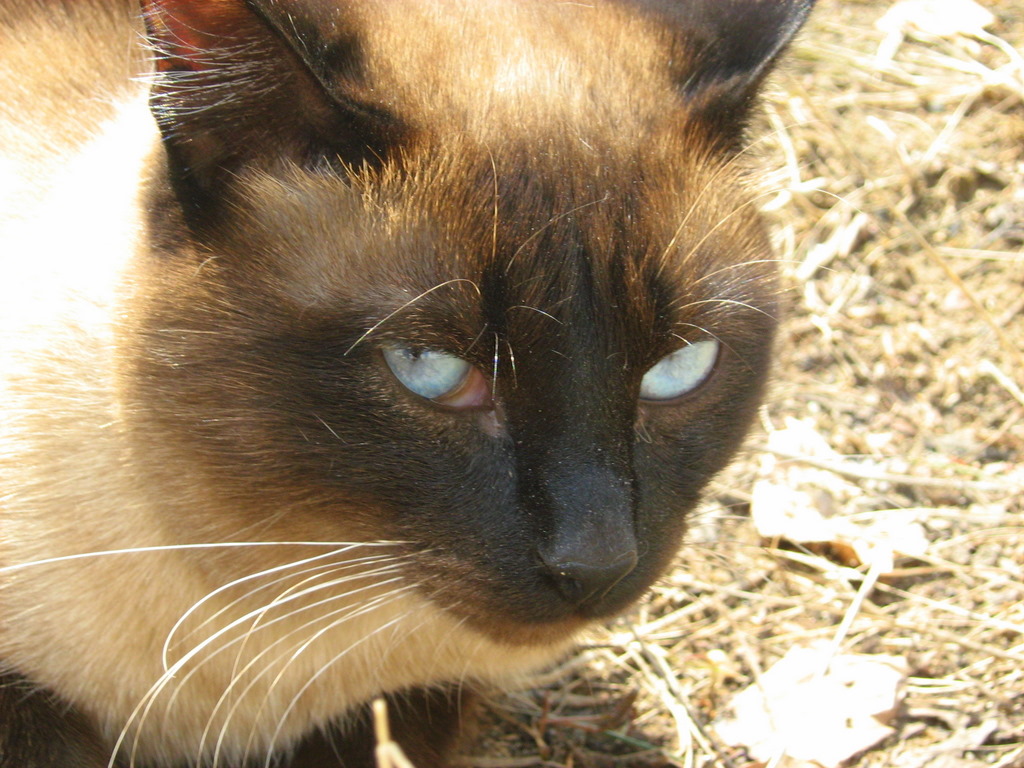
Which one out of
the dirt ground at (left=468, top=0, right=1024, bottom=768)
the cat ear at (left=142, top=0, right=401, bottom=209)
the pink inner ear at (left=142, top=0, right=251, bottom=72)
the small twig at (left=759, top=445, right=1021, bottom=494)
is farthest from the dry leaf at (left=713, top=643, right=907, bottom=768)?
the pink inner ear at (left=142, top=0, right=251, bottom=72)

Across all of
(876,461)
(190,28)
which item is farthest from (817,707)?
(190,28)

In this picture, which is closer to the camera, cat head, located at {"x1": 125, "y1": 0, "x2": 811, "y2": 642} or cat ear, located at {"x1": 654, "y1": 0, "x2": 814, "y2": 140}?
cat head, located at {"x1": 125, "y1": 0, "x2": 811, "y2": 642}

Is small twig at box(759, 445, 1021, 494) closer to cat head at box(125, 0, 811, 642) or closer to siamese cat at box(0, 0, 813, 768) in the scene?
siamese cat at box(0, 0, 813, 768)

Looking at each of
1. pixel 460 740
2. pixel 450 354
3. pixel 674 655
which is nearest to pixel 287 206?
pixel 450 354

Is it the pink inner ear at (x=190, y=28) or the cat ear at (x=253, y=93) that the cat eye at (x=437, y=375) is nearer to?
the cat ear at (x=253, y=93)

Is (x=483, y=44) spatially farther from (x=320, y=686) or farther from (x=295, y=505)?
(x=320, y=686)

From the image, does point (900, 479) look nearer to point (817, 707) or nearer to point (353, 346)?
point (817, 707)
